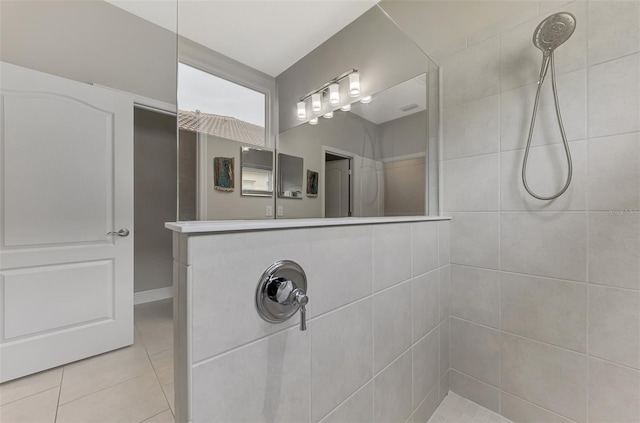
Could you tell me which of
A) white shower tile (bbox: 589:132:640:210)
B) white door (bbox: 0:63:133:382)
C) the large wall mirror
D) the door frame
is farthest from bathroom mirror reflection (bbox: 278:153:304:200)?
white door (bbox: 0:63:133:382)

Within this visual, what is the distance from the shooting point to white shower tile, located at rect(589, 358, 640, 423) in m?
0.95

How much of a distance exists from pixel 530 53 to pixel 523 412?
165 centimetres

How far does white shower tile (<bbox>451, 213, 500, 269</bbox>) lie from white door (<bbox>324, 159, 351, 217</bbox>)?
2.06 ft

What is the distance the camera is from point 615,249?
97 centimetres

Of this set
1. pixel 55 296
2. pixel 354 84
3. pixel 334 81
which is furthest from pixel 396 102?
pixel 55 296

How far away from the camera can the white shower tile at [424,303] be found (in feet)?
3.79

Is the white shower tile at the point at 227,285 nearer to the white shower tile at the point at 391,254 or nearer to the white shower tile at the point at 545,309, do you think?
the white shower tile at the point at 391,254

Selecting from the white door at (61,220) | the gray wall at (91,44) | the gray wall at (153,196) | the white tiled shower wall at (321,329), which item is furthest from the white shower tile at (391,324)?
the gray wall at (153,196)

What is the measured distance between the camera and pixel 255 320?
2.02 ft

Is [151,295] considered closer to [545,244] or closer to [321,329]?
[321,329]

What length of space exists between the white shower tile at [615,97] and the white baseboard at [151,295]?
12.1ft

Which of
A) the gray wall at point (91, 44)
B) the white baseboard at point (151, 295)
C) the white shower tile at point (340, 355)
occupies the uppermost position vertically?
the gray wall at point (91, 44)

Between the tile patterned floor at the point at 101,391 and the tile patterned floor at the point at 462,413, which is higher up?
the tile patterned floor at the point at 101,391

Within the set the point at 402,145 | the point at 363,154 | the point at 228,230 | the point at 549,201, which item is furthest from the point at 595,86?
the point at 228,230
